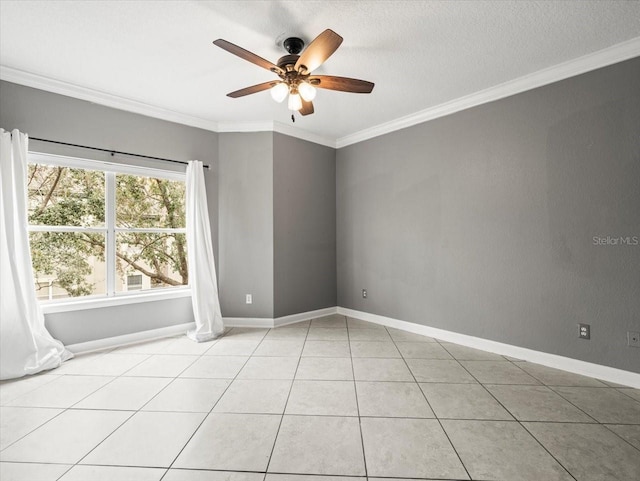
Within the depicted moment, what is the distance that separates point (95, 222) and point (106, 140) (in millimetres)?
907

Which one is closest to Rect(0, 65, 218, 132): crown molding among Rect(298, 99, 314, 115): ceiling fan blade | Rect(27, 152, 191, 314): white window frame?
Rect(27, 152, 191, 314): white window frame

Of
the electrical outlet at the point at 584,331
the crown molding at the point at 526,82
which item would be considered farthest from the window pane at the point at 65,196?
the electrical outlet at the point at 584,331

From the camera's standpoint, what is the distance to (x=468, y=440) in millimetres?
1769

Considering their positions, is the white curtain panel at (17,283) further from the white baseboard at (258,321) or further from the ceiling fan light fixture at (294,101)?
the ceiling fan light fixture at (294,101)

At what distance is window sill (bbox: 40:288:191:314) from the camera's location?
119 inches

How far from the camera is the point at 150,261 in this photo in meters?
3.72

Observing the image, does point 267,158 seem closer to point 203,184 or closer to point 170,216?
point 203,184

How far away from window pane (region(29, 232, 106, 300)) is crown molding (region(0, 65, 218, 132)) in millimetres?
1430

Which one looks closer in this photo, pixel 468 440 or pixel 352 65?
pixel 468 440

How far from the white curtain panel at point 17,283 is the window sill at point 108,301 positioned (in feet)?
0.59

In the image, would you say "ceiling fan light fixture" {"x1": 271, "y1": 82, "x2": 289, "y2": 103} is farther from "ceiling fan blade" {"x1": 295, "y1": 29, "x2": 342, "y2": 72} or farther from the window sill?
the window sill

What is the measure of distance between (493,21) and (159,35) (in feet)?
8.18

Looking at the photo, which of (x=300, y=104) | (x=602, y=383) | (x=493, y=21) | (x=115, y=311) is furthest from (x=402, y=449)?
(x=115, y=311)

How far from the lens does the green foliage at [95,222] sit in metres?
3.07
